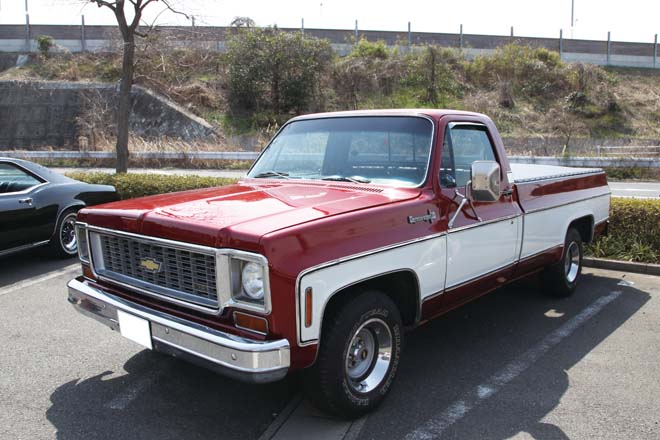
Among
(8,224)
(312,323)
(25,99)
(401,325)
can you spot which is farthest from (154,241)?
(25,99)

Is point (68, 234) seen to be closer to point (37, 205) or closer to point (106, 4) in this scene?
point (37, 205)

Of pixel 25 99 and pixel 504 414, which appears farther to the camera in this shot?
pixel 25 99

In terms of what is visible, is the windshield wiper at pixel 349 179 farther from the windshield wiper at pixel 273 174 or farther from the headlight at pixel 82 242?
the headlight at pixel 82 242

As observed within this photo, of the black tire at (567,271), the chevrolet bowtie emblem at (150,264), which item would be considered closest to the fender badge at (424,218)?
the chevrolet bowtie emblem at (150,264)

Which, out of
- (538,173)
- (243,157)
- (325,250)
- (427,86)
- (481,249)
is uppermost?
(427,86)

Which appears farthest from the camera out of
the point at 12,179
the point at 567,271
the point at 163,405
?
the point at 12,179

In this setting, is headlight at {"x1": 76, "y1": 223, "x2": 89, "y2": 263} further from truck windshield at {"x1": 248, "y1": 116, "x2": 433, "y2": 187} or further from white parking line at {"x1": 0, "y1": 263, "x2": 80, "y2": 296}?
white parking line at {"x1": 0, "y1": 263, "x2": 80, "y2": 296}

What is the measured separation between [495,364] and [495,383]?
34 centimetres

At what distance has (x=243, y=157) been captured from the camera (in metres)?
19.9

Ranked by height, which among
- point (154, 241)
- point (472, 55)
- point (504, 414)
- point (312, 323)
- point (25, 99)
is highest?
point (472, 55)

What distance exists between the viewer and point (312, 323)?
2.86 m

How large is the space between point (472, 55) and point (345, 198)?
33403 millimetres

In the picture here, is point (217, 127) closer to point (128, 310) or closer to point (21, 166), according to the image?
point (21, 166)

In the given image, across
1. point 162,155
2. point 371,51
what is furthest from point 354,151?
point 371,51
